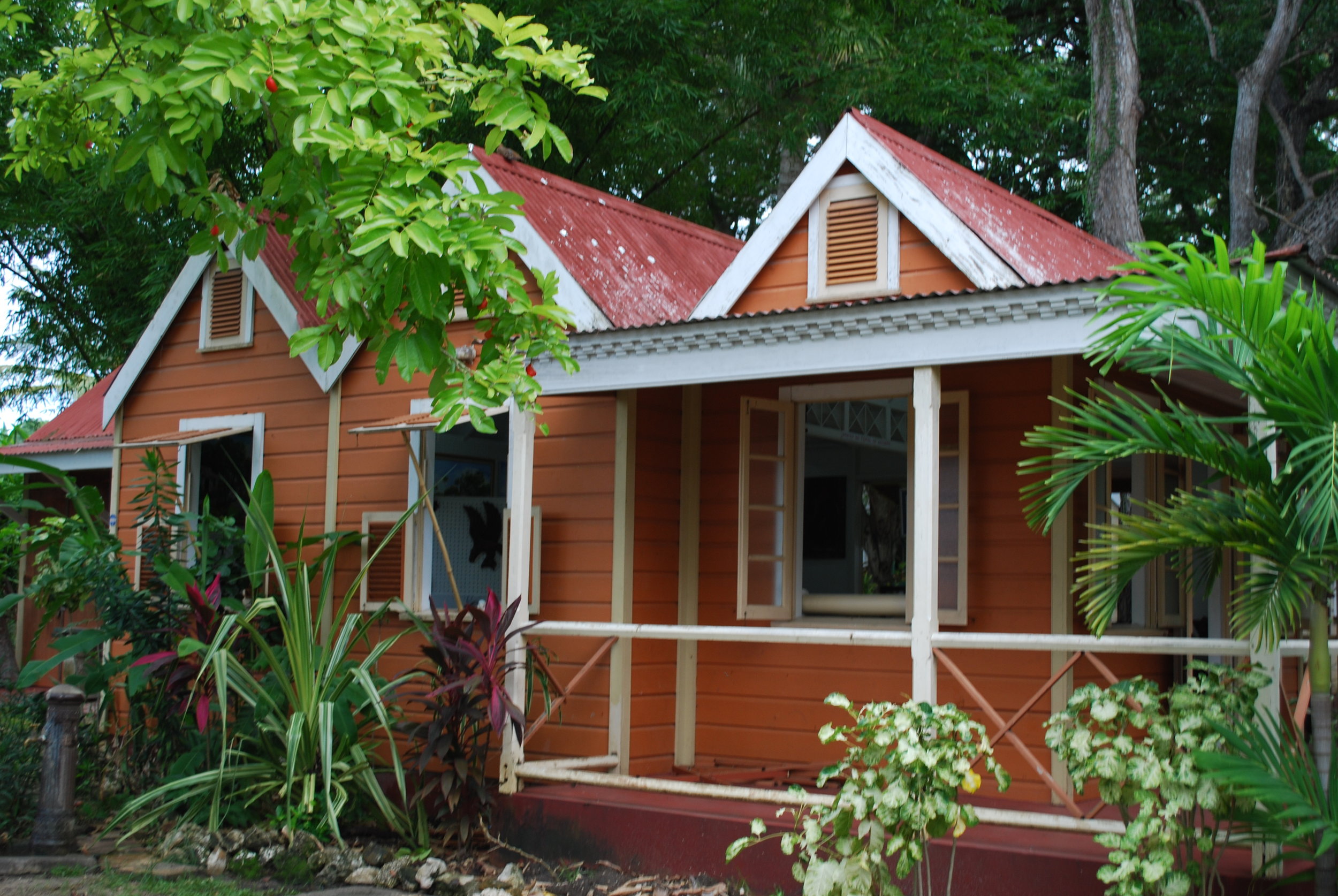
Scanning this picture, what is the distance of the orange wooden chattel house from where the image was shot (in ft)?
21.1

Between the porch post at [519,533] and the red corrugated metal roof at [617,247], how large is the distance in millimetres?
1137

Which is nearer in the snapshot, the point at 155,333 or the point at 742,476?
the point at 742,476

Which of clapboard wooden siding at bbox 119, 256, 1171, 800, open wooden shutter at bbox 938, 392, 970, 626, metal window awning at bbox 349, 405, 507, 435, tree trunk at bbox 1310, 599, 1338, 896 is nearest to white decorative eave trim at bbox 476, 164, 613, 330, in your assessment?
clapboard wooden siding at bbox 119, 256, 1171, 800

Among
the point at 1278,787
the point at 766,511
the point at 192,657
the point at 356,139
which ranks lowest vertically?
the point at 1278,787

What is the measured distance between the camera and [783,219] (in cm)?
812

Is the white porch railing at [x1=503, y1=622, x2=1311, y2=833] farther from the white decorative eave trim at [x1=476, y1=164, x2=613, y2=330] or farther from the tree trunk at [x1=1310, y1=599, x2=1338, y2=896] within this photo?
the white decorative eave trim at [x1=476, y1=164, x2=613, y2=330]

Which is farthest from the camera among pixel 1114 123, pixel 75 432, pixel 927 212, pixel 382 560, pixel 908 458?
pixel 1114 123

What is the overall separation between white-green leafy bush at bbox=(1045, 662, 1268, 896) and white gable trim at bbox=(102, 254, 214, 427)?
306 inches

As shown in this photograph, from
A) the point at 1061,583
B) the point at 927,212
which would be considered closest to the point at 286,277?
the point at 927,212

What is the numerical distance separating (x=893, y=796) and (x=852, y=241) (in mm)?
4016

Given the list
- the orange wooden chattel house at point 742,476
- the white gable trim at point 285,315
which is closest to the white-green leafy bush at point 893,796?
the orange wooden chattel house at point 742,476

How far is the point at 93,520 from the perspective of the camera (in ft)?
29.4

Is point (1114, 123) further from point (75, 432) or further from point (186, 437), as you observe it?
point (75, 432)

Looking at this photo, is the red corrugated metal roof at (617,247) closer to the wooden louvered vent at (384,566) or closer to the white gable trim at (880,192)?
the white gable trim at (880,192)
